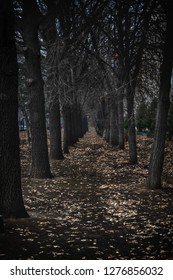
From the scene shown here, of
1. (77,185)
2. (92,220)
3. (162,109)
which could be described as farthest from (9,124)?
(77,185)

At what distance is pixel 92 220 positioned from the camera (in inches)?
355

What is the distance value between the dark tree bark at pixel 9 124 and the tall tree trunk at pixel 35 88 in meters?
5.48

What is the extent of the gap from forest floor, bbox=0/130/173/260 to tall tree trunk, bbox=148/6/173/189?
1.90 ft

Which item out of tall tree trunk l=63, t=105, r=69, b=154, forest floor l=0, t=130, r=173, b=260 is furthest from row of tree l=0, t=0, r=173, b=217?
tall tree trunk l=63, t=105, r=69, b=154

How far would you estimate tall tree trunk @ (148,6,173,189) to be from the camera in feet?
39.4

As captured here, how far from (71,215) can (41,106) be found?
5909mm

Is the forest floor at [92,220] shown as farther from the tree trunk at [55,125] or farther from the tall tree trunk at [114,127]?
the tall tree trunk at [114,127]

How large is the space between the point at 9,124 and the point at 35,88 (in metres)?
5.88

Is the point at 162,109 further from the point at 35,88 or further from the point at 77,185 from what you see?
the point at 35,88

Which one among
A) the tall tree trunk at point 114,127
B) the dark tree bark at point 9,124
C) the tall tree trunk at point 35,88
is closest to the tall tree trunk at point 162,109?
the tall tree trunk at point 35,88

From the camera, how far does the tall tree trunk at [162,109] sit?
12016 mm

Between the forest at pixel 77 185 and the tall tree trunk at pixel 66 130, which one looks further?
the tall tree trunk at pixel 66 130

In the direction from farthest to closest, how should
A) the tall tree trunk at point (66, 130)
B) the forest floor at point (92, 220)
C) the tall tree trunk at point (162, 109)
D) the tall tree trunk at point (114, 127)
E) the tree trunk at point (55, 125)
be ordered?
the tall tree trunk at point (114, 127) < the tall tree trunk at point (66, 130) < the tree trunk at point (55, 125) < the tall tree trunk at point (162, 109) < the forest floor at point (92, 220)

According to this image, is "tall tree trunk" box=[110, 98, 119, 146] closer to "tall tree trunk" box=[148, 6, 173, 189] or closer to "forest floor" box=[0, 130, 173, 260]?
"forest floor" box=[0, 130, 173, 260]
